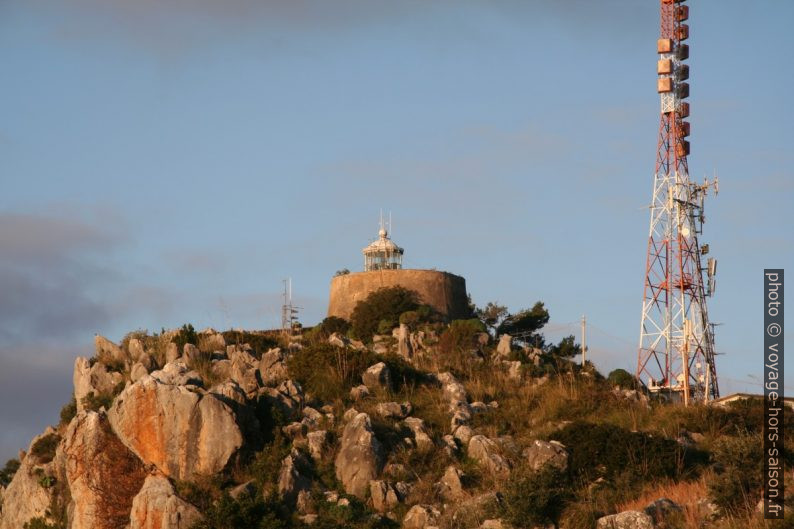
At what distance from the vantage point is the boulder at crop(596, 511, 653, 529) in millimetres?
38062

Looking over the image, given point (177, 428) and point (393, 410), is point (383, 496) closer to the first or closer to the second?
point (393, 410)

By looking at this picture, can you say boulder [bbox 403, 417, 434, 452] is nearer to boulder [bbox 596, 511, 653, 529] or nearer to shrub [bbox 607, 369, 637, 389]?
boulder [bbox 596, 511, 653, 529]

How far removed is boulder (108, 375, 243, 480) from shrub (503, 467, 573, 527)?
887cm

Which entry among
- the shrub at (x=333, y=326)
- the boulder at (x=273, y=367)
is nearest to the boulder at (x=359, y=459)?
the boulder at (x=273, y=367)

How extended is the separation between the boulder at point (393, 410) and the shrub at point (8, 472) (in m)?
18.2

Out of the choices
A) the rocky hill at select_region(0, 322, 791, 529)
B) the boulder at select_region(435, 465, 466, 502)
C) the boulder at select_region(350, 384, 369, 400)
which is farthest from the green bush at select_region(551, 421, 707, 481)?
the boulder at select_region(350, 384, 369, 400)

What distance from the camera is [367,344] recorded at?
2304 inches

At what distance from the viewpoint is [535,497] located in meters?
40.3

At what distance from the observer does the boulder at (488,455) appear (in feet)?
143

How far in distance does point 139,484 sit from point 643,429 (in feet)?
Answer: 53.9

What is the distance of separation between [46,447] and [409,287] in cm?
1755

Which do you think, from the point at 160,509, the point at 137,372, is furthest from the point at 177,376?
the point at 160,509

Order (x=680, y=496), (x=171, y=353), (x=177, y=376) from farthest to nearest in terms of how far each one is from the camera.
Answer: (x=171, y=353) < (x=177, y=376) < (x=680, y=496)

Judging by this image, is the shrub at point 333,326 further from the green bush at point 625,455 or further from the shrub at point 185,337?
the green bush at point 625,455
